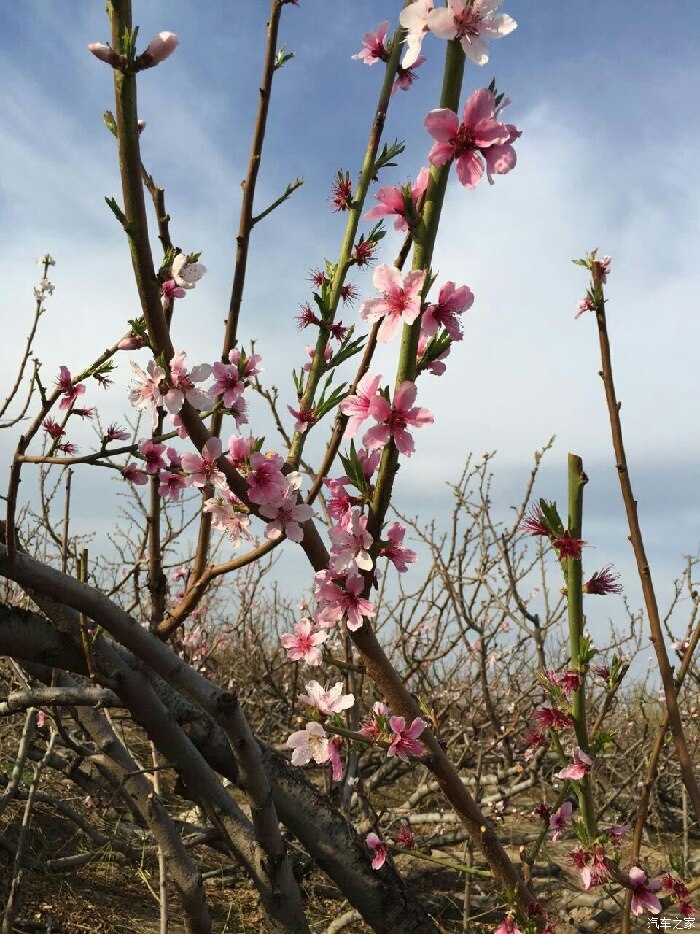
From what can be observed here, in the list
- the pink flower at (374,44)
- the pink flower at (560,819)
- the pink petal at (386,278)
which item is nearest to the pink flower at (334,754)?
the pink flower at (560,819)

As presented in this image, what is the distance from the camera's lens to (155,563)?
2.80m

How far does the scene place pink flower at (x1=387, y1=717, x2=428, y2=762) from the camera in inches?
62.0

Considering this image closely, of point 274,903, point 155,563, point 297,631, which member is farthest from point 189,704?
point 297,631

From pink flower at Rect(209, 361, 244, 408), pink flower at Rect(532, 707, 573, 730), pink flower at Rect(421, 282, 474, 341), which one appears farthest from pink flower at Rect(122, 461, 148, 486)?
pink flower at Rect(532, 707, 573, 730)

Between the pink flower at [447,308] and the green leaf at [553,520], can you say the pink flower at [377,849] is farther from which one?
the pink flower at [447,308]

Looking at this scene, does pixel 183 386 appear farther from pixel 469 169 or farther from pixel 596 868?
pixel 596 868

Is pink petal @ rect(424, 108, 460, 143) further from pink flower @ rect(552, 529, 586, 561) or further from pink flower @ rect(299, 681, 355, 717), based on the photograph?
pink flower @ rect(299, 681, 355, 717)

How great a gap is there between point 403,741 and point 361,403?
79 cm

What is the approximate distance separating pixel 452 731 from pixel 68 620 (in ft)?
17.2

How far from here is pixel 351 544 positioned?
143 centimetres

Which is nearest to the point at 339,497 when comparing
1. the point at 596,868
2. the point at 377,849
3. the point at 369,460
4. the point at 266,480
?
the point at 369,460

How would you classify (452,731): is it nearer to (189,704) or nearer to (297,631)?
(189,704)

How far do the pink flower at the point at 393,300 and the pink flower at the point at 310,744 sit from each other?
104cm

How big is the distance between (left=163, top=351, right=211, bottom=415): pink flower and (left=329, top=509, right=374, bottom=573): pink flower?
54 centimetres
